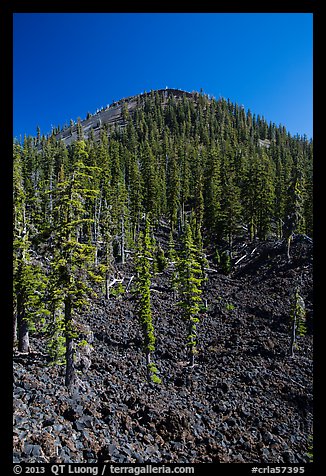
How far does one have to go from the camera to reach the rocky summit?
11297mm

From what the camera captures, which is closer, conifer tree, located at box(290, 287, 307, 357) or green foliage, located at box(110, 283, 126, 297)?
conifer tree, located at box(290, 287, 307, 357)

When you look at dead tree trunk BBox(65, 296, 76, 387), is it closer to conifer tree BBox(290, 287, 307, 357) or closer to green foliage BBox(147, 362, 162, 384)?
green foliage BBox(147, 362, 162, 384)

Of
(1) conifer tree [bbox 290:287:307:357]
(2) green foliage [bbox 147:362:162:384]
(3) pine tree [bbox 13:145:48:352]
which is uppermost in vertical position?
(3) pine tree [bbox 13:145:48:352]

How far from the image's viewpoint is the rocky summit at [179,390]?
1130cm

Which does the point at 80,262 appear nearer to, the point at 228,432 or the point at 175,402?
the point at 175,402

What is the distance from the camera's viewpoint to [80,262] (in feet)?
47.7

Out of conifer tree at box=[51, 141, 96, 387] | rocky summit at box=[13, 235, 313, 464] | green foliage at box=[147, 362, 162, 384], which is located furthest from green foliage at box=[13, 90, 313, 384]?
rocky summit at box=[13, 235, 313, 464]

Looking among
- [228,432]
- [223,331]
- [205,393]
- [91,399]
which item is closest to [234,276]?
[223,331]

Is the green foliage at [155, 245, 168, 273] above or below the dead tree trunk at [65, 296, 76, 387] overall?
above

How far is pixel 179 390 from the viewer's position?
70.1 feet

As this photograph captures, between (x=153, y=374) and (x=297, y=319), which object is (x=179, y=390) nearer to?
(x=153, y=374)

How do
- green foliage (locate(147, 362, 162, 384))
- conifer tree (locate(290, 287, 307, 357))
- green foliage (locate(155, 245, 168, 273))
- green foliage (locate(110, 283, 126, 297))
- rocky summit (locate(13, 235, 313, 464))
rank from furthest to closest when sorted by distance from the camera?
green foliage (locate(155, 245, 168, 273))
green foliage (locate(110, 283, 126, 297))
conifer tree (locate(290, 287, 307, 357))
green foliage (locate(147, 362, 162, 384))
rocky summit (locate(13, 235, 313, 464))

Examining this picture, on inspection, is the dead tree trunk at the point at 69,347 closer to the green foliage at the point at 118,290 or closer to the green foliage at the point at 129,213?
the green foliage at the point at 129,213

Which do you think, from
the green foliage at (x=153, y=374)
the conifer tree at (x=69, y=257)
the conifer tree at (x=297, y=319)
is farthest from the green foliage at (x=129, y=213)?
the green foliage at (x=153, y=374)
